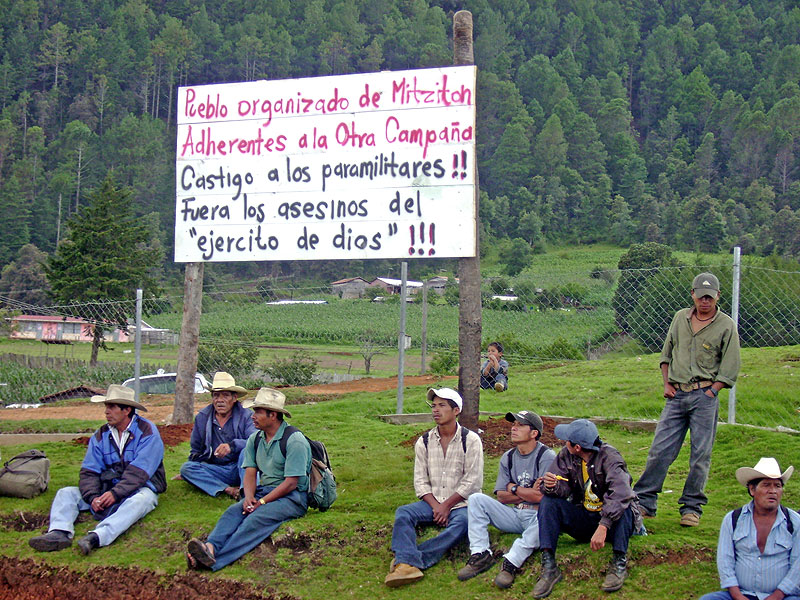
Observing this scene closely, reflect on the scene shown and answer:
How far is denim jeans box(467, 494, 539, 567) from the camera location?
6.31 meters

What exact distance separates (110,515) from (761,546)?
469 centimetres

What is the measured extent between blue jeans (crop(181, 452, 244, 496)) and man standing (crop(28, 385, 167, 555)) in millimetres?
277

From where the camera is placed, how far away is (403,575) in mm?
6312

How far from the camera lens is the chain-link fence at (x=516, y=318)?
10594 mm

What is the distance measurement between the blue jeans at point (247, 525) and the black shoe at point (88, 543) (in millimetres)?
917

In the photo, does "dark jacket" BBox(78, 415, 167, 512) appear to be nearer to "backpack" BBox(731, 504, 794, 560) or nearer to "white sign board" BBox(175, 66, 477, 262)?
"white sign board" BBox(175, 66, 477, 262)

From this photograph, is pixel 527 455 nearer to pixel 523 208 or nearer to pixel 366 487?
pixel 366 487

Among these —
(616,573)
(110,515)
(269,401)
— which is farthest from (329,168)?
(616,573)

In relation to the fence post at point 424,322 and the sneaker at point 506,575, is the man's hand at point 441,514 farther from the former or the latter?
the fence post at point 424,322

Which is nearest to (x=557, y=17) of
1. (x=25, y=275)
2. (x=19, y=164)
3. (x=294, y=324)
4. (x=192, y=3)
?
(x=192, y=3)

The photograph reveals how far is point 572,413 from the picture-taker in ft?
37.7

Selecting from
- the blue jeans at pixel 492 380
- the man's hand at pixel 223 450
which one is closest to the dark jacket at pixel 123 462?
the man's hand at pixel 223 450

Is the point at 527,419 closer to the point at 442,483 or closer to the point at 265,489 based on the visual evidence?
the point at 442,483

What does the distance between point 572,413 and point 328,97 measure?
467 centimetres
